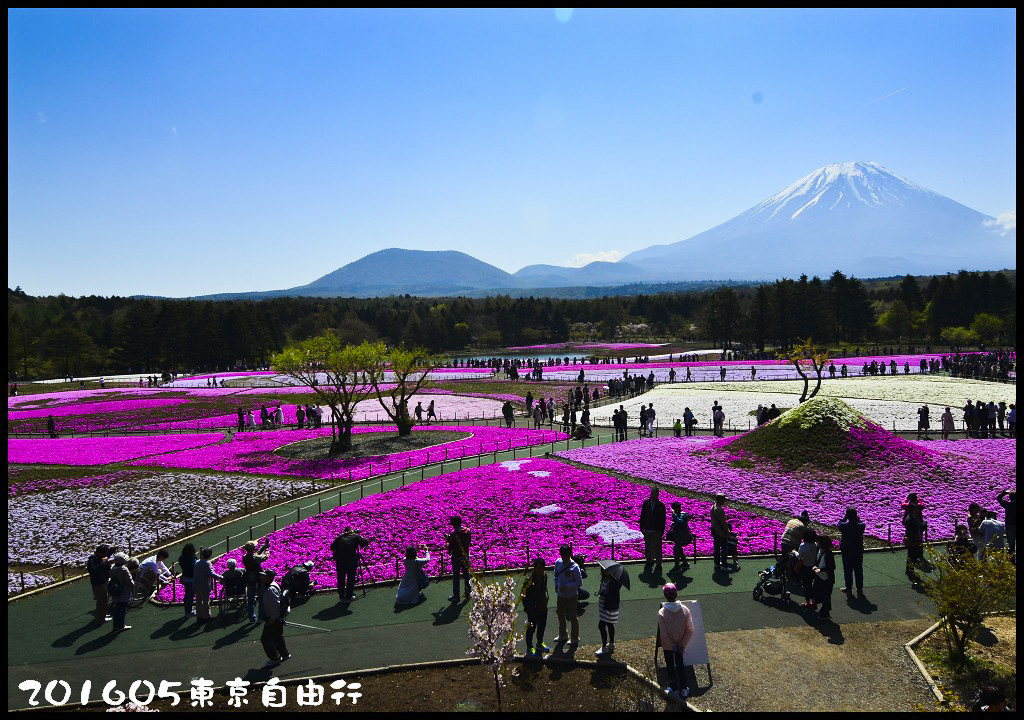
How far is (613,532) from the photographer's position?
731 inches

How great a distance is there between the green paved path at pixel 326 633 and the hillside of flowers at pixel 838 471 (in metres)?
4.94

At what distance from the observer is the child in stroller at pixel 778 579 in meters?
13.9

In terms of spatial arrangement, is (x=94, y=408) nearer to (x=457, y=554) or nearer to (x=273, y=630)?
(x=457, y=554)

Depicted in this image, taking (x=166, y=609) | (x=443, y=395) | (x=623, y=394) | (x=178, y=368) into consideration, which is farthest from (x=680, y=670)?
(x=178, y=368)

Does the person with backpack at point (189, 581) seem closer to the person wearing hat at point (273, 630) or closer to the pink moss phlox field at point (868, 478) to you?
the person wearing hat at point (273, 630)

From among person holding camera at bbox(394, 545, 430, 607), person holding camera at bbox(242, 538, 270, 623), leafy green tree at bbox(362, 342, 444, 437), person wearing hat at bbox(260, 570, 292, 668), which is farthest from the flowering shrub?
leafy green tree at bbox(362, 342, 444, 437)

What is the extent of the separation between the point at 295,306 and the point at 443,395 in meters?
125

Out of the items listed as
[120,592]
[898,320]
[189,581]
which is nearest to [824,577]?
[189,581]

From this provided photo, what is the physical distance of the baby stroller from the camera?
13.9 m

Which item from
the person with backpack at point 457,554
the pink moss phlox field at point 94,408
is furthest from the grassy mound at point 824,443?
the pink moss phlox field at point 94,408

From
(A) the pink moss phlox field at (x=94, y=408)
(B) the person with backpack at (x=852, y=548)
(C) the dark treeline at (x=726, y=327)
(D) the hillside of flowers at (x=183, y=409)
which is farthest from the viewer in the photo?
(C) the dark treeline at (x=726, y=327)

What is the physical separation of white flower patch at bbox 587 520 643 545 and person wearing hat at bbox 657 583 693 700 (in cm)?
737

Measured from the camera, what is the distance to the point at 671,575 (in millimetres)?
15570

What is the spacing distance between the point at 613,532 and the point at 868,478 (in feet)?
31.8
